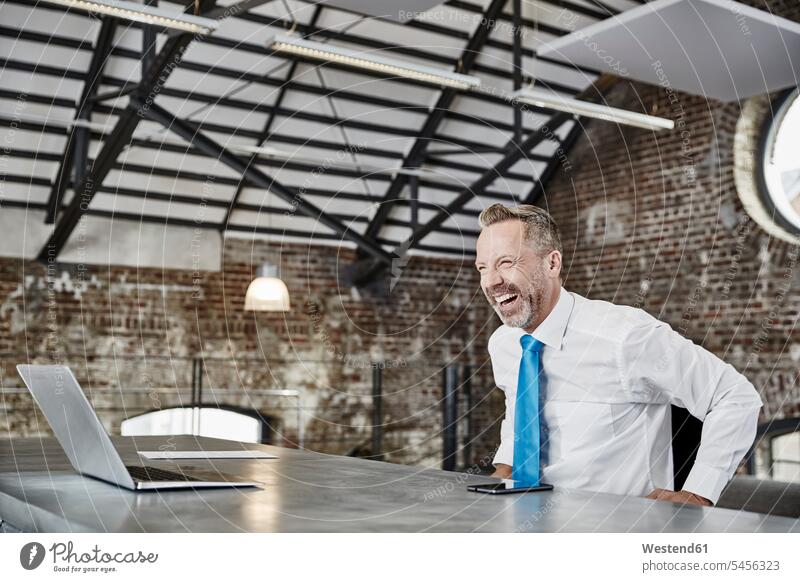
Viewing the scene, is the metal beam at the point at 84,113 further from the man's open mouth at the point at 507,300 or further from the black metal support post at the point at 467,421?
the man's open mouth at the point at 507,300

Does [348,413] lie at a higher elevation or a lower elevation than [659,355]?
lower

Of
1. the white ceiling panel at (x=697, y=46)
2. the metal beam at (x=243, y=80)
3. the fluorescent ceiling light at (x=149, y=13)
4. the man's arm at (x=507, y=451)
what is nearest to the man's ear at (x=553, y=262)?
the man's arm at (x=507, y=451)

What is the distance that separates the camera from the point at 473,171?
26.4 feet

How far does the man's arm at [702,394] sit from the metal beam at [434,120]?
520cm

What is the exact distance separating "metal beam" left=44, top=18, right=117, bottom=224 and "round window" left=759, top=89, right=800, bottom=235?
4.67 m

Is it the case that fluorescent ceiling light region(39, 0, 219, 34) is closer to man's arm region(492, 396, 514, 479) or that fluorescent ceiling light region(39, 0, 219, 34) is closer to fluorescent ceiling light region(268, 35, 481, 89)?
fluorescent ceiling light region(268, 35, 481, 89)

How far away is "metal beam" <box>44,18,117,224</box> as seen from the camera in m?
5.88

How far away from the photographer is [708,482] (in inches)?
65.5

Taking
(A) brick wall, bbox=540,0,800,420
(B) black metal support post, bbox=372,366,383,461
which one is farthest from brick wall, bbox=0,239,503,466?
(A) brick wall, bbox=540,0,800,420

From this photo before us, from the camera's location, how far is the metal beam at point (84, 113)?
588cm

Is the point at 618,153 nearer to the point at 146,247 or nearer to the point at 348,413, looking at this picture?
the point at 348,413
